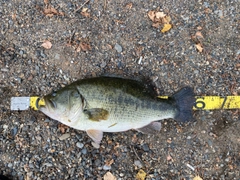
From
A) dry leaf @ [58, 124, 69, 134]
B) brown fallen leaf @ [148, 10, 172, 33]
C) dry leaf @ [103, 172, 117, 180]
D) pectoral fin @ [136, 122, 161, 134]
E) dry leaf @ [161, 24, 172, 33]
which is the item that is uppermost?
brown fallen leaf @ [148, 10, 172, 33]

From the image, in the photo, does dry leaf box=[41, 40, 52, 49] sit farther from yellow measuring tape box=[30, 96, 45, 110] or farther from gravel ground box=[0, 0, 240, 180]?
yellow measuring tape box=[30, 96, 45, 110]

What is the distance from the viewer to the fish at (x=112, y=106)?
3.87 metres

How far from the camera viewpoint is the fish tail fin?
417cm

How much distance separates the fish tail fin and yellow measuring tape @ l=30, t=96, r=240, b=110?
12.7 inches

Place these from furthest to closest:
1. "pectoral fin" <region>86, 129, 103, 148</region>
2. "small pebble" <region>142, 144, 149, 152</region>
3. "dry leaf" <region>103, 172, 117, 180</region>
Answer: "small pebble" <region>142, 144, 149, 152</region> < "dry leaf" <region>103, 172, 117, 180</region> < "pectoral fin" <region>86, 129, 103, 148</region>

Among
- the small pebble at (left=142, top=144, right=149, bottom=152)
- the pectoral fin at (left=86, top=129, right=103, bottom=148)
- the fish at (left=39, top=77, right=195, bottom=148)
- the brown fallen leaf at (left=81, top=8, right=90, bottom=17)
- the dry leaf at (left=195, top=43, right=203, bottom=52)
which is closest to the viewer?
the fish at (left=39, top=77, right=195, bottom=148)

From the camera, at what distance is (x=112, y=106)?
3924 mm

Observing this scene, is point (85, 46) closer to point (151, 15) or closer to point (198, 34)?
point (151, 15)

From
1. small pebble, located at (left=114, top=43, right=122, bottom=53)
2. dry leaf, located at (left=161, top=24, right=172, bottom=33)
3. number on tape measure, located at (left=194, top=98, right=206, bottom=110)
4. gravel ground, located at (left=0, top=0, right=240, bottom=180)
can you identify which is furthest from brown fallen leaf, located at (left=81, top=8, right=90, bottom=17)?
number on tape measure, located at (left=194, top=98, right=206, bottom=110)

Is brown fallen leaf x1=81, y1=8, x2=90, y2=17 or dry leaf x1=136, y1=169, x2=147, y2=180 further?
brown fallen leaf x1=81, y1=8, x2=90, y2=17

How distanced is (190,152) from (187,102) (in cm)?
81

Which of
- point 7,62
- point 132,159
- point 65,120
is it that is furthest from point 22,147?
point 132,159

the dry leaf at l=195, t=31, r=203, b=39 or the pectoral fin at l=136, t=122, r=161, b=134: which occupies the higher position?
the dry leaf at l=195, t=31, r=203, b=39

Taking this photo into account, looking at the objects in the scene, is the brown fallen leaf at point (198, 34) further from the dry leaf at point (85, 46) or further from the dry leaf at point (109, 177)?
the dry leaf at point (109, 177)
